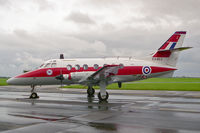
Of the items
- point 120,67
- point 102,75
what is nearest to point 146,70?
point 120,67

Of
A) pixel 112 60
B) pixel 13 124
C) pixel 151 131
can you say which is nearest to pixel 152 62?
pixel 112 60

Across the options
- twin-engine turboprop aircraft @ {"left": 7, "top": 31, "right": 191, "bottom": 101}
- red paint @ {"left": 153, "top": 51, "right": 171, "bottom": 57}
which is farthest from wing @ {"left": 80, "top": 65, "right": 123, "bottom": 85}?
red paint @ {"left": 153, "top": 51, "right": 171, "bottom": 57}

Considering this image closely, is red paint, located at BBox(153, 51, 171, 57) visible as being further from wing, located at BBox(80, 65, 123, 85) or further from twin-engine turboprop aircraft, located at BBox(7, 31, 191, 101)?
wing, located at BBox(80, 65, 123, 85)

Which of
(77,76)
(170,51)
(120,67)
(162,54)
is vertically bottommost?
(77,76)

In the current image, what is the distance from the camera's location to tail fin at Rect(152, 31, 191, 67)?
19.5 m

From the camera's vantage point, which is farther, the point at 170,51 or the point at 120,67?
the point at 170,51

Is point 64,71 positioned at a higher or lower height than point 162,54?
lower

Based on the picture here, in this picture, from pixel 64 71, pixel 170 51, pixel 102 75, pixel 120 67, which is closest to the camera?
pixel 102 75

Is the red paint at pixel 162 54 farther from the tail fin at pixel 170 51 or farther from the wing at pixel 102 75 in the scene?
the wing at pixel 102 75

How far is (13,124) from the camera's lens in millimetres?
9070

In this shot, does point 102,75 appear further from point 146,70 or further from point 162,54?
point 162,54

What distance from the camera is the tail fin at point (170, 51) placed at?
1948 cm

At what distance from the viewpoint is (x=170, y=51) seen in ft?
63.3

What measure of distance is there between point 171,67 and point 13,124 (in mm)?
15130
